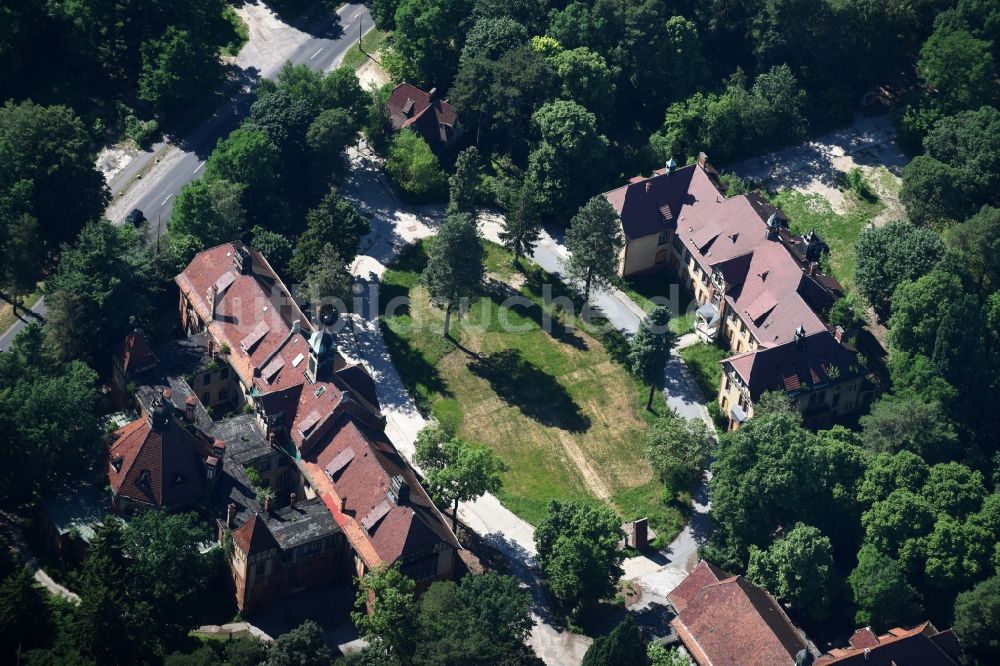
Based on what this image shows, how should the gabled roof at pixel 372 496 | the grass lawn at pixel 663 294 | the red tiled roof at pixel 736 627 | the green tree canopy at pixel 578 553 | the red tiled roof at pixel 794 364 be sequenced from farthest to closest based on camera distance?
the grass lawn at pixel 663 294
the red tiled roof at pixel 794 364
the green tree canopy at pixel 578 553
the gabled roof at pixel 372 496
the red tiled roof at pixel 736 627

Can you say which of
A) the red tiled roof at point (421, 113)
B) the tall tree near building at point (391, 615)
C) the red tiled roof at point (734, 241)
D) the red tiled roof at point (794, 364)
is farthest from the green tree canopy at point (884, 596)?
the red tiled roof at point (421, 113)

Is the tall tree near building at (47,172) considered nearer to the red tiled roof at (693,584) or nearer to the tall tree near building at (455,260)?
the tall tree near building at (455,260)

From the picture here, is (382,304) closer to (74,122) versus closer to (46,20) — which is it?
(74,122)

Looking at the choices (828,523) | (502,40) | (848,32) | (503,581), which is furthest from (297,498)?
(848,32)

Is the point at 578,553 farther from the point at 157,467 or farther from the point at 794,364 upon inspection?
the point at 157,467

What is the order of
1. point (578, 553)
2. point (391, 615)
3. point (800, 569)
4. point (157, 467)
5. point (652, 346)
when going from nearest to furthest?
point (391, 615) → point (578, 553) → point (800, 569) → point (157, 467) → point (652, 346)


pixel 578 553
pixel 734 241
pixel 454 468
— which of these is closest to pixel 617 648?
pixel 578 553

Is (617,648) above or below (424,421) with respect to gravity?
below
